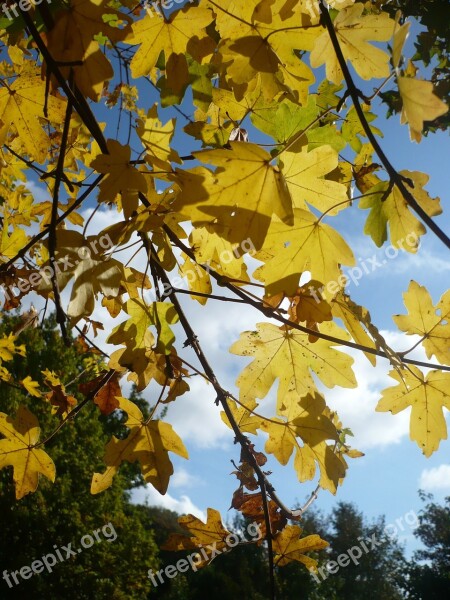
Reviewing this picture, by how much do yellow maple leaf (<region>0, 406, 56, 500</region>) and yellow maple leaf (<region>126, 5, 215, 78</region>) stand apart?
3.09 ft

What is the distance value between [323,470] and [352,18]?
3.34 feet

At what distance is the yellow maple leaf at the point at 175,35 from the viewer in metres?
1.00

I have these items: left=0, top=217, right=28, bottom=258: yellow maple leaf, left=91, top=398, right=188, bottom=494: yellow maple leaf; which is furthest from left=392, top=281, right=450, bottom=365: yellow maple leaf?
left=0, top=217, right=28, bottom=258: yellow maple leaf

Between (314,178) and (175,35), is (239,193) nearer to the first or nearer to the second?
(314,178)

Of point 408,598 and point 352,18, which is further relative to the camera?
point 408,598

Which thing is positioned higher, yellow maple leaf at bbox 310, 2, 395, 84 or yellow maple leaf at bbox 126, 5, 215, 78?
yellow maple leaf at bbox 126, 5, 215, 78

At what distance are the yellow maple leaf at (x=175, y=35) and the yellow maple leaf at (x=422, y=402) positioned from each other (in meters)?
0.86

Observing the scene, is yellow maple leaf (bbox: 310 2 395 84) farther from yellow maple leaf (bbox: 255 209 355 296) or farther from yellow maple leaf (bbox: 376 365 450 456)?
yellow maple leaf (bbox: 376 365 450 456)

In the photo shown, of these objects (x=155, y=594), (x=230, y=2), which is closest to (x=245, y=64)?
(x=230, y=2)

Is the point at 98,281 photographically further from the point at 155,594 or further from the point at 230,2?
the point at 155,594

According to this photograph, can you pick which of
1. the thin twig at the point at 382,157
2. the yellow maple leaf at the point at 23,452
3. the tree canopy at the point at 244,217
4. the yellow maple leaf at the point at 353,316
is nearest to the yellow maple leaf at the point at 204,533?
the tree canopy at the point at 244,217

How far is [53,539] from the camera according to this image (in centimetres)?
1234

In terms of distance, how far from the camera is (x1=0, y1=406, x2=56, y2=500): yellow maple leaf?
1.30m

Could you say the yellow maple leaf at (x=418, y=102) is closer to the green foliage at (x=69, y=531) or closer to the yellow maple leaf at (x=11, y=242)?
the yellow maple leaf at (x=11, y=242)
